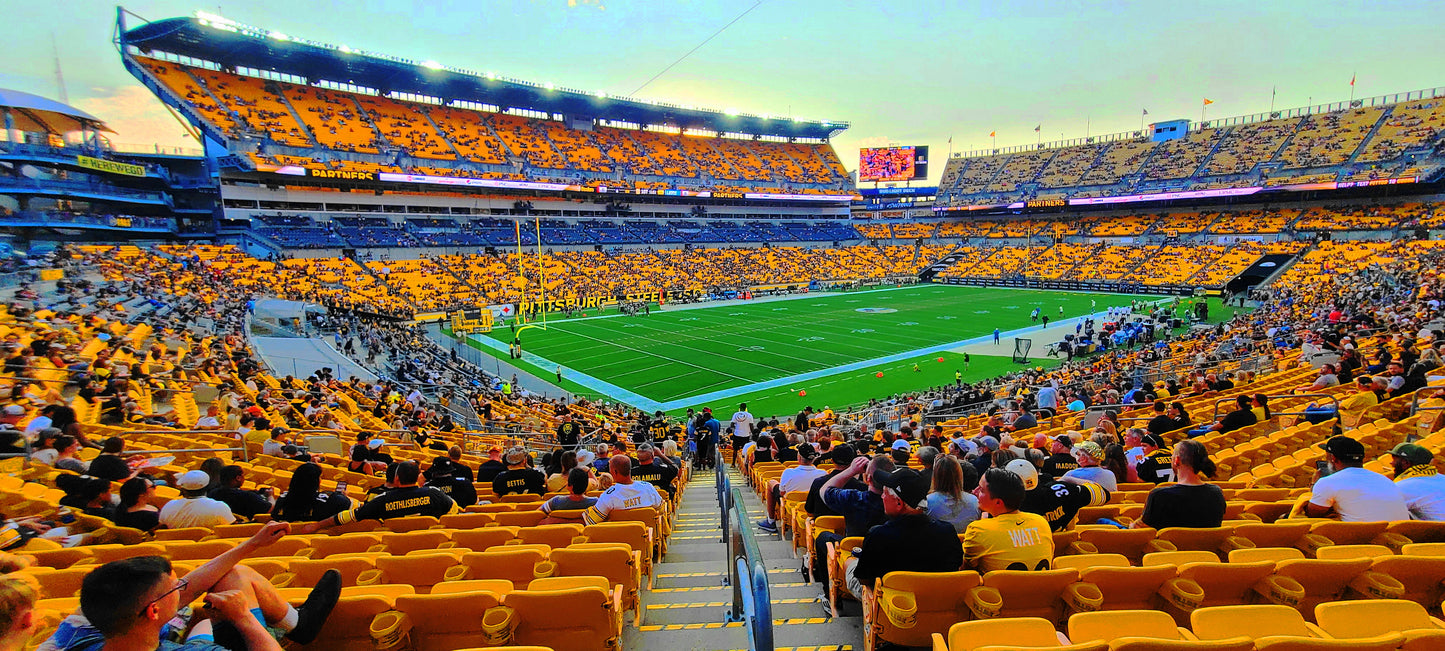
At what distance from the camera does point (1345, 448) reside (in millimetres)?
4312

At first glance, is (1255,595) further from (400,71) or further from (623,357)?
(400,71)

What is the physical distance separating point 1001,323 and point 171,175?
7069 cm

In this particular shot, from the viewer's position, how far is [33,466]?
6.24 m

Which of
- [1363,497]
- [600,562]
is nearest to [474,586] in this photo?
[600,562]

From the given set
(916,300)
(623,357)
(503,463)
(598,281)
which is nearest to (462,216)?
(598,281)

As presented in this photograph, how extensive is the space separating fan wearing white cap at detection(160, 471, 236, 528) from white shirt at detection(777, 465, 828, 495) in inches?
201

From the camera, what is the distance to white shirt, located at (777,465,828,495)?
20.5 ft

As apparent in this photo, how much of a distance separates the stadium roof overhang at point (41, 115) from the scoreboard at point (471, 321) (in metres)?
40.4

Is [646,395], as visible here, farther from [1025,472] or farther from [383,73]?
[383,73]

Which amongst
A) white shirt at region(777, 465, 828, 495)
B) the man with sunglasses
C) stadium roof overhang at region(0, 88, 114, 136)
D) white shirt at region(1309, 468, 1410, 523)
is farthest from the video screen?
the man with sunglasses

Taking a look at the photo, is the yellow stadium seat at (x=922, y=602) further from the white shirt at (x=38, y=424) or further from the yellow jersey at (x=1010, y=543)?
the white shirt at (x=38, y=424)

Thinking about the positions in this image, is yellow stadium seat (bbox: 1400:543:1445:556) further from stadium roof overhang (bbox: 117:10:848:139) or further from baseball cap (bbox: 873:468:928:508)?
stadium roof overhang (bbox: 117:10:848:139)

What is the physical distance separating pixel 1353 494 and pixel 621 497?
541cm

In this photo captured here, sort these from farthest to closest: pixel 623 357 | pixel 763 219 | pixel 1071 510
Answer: pixel 763 219, pixel 623 357, pixel 1071 510
